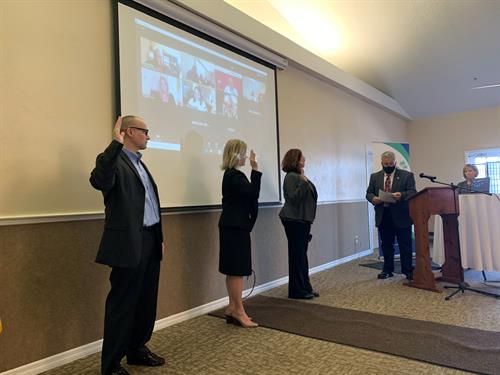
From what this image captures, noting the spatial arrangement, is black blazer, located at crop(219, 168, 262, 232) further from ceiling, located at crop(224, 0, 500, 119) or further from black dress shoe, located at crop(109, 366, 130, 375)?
ceiling, located at crop(224, 0, 500, 119)

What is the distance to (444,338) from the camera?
2457 millimetres

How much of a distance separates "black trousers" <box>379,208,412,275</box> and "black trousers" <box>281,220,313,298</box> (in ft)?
4.10

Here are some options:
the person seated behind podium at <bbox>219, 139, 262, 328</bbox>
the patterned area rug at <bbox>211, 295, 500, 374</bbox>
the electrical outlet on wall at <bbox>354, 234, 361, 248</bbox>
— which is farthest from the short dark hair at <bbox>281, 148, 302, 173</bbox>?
the electrical outlet on wall at <bbox>354, 234, 361, 248</bbox>

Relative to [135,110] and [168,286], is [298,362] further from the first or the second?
[135,110]

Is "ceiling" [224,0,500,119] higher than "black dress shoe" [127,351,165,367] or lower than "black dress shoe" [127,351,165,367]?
higher

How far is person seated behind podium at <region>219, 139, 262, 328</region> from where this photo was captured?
271 cm

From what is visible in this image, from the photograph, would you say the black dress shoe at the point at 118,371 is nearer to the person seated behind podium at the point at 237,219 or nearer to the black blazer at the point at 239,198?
the person seated behind podium at the point at 237,219

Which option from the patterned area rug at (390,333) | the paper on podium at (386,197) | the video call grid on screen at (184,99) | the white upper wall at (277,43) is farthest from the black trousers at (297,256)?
the white upper wall at (277,43)

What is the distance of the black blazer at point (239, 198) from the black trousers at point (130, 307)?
688mm

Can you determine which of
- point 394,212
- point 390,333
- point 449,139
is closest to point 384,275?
point 394,212

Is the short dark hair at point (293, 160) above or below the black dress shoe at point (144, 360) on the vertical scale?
above

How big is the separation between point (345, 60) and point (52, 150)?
15.9ft

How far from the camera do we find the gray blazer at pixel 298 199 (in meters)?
3.39

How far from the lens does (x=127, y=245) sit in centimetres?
192
